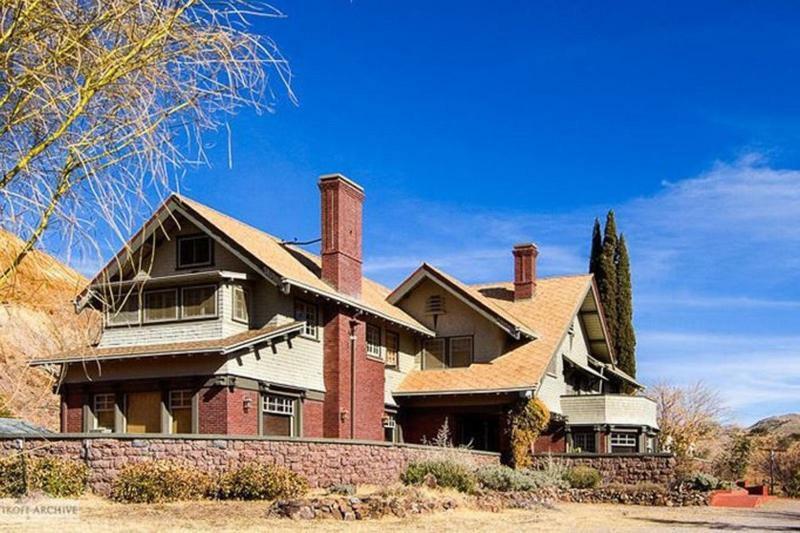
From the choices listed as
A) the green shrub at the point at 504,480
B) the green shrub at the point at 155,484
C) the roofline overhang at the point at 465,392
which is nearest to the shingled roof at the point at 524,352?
the roofline overhang at the point at 465,392

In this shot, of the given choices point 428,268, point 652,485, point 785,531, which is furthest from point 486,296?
point 785,531

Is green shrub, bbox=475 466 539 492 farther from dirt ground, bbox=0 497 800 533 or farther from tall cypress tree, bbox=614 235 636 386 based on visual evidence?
tall cypress tree, bbox=614 235 636 386

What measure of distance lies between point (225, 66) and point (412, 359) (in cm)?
3131

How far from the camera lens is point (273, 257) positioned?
29.8 meters

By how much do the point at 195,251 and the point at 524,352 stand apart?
12.5 metres

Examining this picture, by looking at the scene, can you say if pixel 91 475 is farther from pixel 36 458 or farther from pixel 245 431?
pixel 245 431

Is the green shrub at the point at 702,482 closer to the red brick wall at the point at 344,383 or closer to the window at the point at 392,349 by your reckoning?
the red brick wall at the point at 344,383

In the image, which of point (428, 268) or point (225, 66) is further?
point (428, 268)

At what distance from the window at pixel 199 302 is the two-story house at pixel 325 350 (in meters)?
0.05

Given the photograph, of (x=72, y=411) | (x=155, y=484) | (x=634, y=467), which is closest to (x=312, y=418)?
(x=72, y=411)

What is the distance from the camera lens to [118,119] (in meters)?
5.89

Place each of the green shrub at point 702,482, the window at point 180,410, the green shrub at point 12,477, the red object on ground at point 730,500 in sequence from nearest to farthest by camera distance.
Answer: the green shrub at point 12,477 < the window at point 180,410 < the red object on ground at point 730,500 < the green shrub at point 702,482

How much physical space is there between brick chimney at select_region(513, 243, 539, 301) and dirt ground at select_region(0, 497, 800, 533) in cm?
1540

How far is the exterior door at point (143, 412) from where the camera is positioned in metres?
27.9
